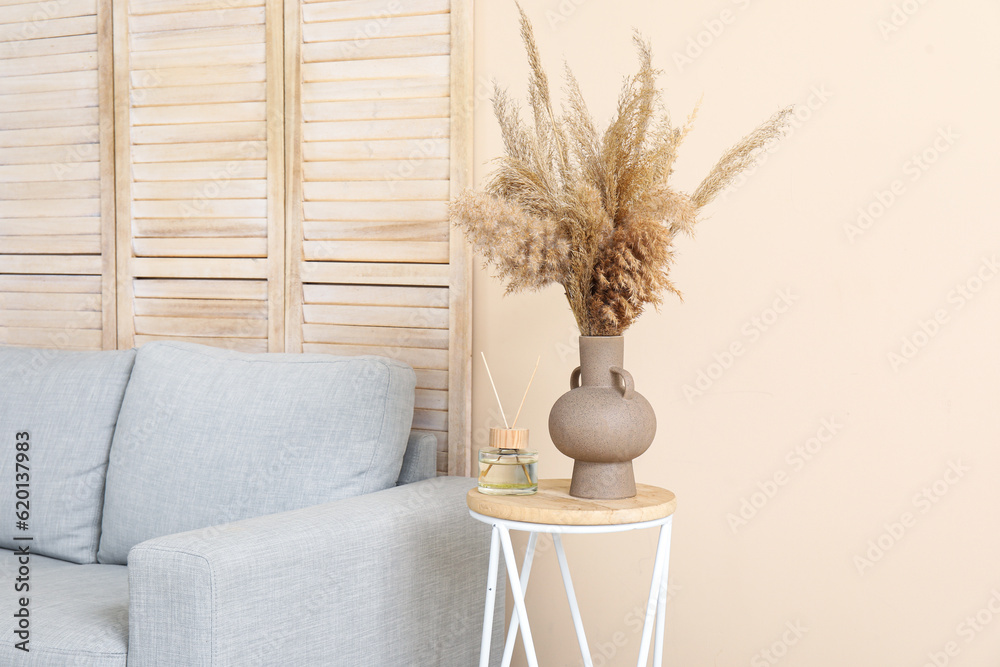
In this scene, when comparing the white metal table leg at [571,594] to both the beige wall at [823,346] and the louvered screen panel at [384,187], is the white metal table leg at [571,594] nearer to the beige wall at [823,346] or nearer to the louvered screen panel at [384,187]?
the beige wall at [823,346]

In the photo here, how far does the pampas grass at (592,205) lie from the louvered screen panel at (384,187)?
1.89 ft

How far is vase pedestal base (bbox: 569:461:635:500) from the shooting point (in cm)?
154

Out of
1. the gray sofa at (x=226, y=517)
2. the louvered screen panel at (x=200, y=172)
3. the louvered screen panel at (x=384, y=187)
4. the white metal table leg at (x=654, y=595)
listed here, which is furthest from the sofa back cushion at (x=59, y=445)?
the white metal table leg at (x=654, y=595)

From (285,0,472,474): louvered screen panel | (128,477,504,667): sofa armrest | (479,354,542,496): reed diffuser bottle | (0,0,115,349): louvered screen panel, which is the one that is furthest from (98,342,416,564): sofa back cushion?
(0,0,115,349): louvered screen panel

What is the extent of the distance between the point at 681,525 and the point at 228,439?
3.25 feet

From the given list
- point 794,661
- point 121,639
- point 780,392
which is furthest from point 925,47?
point 121,639

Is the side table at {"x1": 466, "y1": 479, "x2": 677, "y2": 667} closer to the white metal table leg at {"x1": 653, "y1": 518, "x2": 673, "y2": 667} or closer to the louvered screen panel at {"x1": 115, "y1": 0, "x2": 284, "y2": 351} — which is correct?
the white metal table leg at {"x1": 653, "y1": 518, "x2": 673, "y2": 667}

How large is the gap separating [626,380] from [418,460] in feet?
2.19

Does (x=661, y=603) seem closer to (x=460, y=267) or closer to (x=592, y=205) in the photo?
(x=592, y=205)

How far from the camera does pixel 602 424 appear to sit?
150 cm

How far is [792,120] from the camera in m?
1.86

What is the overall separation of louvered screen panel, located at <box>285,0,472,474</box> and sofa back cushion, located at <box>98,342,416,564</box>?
22 centimetres

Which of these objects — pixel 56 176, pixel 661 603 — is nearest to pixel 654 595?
pixel 661 603

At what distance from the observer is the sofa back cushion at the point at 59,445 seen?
199 centimetres
